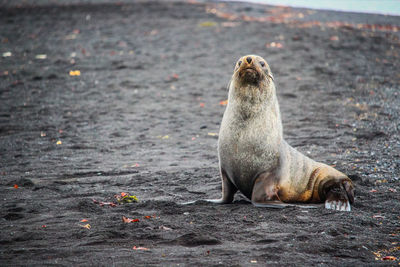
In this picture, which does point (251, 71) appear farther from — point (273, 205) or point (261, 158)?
point (273, 205)

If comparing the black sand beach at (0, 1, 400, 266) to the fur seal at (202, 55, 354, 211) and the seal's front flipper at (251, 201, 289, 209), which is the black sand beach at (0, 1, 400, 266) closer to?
the seal's front flipper at (251, 201, 289, 209)

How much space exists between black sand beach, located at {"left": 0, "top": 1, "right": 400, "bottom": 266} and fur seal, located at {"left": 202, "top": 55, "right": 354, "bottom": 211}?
340mm

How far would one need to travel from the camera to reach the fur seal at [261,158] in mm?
5551

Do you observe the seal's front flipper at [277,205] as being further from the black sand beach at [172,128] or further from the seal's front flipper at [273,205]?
the black sand beach at [172,128]

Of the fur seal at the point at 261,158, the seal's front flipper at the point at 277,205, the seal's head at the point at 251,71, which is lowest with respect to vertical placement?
the seal's front flipper at the point at 277,205

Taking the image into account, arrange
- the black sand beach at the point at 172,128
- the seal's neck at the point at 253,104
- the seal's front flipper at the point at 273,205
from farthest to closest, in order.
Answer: the seal's neck at the point at 253,104 < the seal's front flipper at the point at 273,205 < the black sand beach at the point at 172,128

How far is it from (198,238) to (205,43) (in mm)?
12676

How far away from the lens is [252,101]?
5.70m

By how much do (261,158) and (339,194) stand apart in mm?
949

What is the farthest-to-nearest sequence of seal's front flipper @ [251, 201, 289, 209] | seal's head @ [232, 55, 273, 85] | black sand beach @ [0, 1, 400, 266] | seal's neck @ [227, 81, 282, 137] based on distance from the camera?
seal's neck @ [227, 81, 282, 137]
seal's head @ [232, 55, 273, 85]
seal's front flipper @ [251, 201, 289, 209]
black sand beach @ [0, 1, 400, 266]

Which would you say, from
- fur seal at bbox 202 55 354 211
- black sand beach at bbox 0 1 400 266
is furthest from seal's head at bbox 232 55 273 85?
black sand beach at bbox 0 1 400 266

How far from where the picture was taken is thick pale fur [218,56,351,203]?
5.57 meters

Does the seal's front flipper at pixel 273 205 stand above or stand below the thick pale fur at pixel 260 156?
below

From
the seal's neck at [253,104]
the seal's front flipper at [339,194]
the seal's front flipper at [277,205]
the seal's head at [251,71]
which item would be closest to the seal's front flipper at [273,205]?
the seal's front flipper at [277,205]
